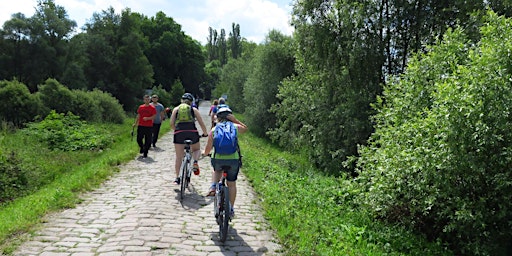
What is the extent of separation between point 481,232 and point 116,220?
6.02 meters

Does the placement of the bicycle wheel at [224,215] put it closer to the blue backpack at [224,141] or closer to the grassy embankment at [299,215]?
the blue backpack at [224,141]

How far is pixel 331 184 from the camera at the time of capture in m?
10.9

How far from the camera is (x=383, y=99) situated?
15.1 metres

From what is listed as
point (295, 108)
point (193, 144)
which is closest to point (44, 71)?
point (295, 108)

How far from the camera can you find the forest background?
6645 millimetres

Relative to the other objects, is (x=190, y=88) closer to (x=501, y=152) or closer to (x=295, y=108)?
(x=295, y=108)

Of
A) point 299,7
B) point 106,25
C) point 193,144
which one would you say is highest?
point 106,25

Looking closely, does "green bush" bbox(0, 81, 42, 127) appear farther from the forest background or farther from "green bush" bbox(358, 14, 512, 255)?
"green bush" bbox(358, 14, 512, 255)

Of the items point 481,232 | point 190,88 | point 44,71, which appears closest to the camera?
point 481,232

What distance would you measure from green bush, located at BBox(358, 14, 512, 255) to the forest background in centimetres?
2

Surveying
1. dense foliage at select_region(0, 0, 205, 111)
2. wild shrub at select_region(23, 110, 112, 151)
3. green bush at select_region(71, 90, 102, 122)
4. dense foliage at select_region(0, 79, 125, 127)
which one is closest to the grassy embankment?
wild shrub at select_region(23, 110, 112, 151)

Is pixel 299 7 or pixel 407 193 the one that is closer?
pixel 407 193

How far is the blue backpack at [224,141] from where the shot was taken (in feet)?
19.1

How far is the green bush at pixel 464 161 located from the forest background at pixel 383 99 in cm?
2
